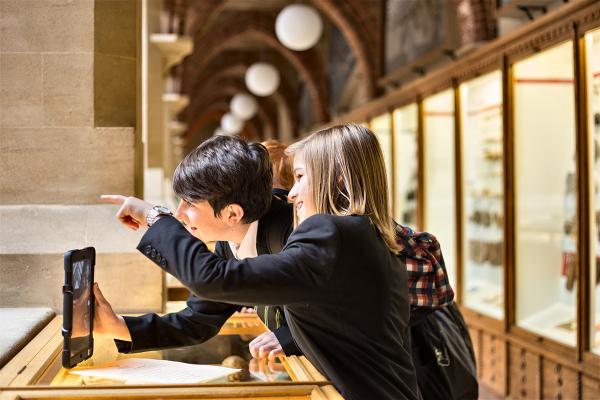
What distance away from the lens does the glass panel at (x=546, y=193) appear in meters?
5.96

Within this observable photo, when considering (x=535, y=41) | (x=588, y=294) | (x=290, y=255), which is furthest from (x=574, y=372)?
(x=290, y=255)

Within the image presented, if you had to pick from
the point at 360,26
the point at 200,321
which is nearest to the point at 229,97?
the point at 360,26

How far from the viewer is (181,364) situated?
224 cm

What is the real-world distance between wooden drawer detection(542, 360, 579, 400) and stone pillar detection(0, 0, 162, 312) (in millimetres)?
3468

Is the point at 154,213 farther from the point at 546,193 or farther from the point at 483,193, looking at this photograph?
the point at 483,193

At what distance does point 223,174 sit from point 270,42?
16.3 metres

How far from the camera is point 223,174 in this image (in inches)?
83.7

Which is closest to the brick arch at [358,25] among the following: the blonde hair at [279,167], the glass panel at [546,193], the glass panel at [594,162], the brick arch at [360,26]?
the brick arch at [360,26]

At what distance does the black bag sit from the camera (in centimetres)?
289

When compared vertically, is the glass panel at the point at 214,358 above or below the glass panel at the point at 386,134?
below

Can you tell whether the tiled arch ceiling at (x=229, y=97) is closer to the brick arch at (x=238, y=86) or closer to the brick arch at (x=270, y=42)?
the brick arch at (x=238, y=86)

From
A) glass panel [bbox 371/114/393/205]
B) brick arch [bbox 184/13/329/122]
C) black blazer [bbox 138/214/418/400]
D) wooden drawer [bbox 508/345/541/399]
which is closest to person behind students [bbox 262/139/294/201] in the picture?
black blazer [bbox 138/214/418/400]

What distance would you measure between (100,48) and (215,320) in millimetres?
1450

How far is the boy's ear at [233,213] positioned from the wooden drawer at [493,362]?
4965mm
